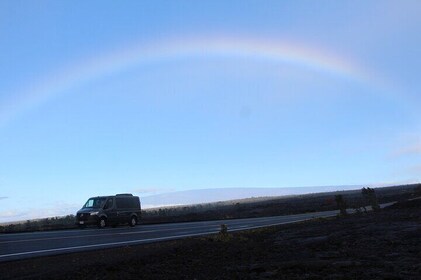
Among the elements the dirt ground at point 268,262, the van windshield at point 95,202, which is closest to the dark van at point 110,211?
the van windshield at point 95,202

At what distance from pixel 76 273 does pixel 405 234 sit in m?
9.31

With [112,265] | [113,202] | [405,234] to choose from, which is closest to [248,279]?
[112,265]

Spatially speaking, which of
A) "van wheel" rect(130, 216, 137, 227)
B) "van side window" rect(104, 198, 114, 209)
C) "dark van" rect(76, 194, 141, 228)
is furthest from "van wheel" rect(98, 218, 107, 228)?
"van wheel" rect(130, 216, 137, 227)

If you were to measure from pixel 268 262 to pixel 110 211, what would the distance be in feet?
78.5

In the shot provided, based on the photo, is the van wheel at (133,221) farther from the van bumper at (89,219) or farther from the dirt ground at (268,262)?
the dirt ground at (268,262)

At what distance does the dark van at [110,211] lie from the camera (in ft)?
105

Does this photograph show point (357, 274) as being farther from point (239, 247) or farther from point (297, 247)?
point (239, 247)

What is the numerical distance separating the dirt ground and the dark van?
1816 centimetres

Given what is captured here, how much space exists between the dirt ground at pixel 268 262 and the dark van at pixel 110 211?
18.2 m

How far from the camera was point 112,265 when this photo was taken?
1099 centimetres

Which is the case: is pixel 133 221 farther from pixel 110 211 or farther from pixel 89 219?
pixel 89 219

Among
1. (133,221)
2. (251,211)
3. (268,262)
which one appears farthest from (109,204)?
(251,211)

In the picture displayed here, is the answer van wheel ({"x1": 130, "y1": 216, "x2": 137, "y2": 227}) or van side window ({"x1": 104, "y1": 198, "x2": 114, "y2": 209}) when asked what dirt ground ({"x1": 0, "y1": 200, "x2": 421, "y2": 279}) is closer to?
van side window ({"x1": 104, "y1": 198, "x2": 114, "y2": 209})

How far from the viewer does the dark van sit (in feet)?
105
